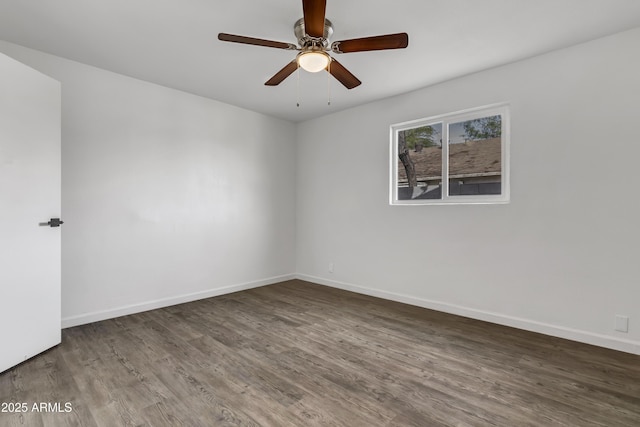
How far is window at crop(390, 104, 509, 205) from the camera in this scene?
3.22 m

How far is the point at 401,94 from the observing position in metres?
3.88

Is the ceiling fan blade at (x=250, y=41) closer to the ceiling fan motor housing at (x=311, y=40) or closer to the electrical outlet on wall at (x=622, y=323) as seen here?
the ceiling fan motor housing at (x=311, y=40)

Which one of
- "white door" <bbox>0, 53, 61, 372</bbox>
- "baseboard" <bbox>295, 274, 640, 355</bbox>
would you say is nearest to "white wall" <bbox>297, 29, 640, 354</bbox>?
"baseboard" <bbox>295, 274, 640, 355</bbox>

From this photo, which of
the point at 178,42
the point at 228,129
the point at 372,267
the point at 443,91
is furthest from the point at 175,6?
the point at 372,267

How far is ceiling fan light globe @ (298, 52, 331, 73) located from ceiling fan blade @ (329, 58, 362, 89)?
0.13 metres

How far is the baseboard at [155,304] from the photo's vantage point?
119 inches

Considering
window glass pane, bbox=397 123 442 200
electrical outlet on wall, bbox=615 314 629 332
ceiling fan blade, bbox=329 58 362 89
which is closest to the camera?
ceiling fan blade, bbox=329 58 362 89

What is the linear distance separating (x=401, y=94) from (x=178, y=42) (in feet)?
8.39

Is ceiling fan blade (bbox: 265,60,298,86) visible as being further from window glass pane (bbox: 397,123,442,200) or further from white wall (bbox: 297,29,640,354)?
window glass pane (bbox: 397,123,442,200)

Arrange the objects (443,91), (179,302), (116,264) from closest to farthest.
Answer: (116,264) → (443,91) → (179,302)

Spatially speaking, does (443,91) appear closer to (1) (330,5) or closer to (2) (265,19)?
(1) (330,5)

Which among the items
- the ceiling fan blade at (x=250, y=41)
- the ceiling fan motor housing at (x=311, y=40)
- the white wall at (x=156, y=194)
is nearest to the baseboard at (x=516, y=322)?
the white wall at (x=156, y=194)

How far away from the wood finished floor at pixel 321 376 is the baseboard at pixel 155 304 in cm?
11

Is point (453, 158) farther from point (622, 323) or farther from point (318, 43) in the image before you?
point (318, 43)
